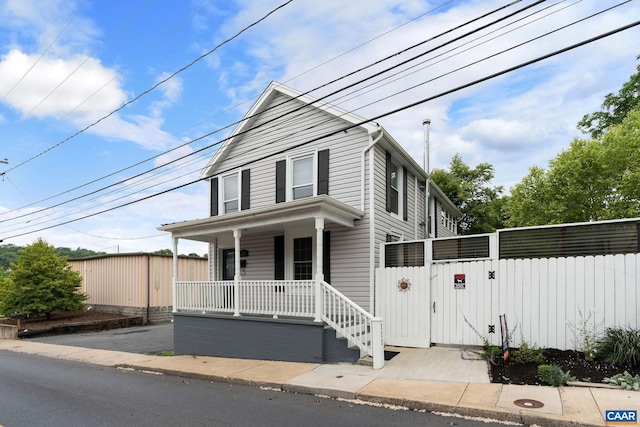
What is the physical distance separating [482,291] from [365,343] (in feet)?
9.27

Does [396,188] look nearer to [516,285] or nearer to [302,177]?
[302,177]

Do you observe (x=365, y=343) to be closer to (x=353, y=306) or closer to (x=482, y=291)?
(x=353, y=306)

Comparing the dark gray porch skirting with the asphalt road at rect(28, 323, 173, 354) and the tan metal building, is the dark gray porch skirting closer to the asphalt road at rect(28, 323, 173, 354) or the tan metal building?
the asphalt road at rect(28, 323, 173, 354)

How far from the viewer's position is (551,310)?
7.93 metres

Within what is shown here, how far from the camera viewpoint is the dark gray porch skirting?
28.5 feet

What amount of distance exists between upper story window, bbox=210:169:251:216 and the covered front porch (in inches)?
43.7

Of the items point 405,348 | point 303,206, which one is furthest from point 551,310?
point 303,206

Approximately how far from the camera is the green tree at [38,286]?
17.5m

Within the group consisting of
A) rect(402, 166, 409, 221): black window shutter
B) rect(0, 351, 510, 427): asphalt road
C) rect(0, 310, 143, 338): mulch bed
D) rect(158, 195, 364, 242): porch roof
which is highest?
rect(402, 166, 409, 221): black window shutter

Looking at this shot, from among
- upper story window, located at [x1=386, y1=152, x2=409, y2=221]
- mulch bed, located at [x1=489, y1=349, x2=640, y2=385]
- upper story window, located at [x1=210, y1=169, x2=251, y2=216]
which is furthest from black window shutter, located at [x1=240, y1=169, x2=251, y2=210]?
mulch bed, located at [x1=489, y1=349, x2=640, y2=385]

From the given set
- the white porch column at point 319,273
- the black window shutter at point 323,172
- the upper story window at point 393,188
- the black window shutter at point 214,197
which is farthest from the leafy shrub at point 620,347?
the black window shutter at point 214,197

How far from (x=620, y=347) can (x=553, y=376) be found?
134cm

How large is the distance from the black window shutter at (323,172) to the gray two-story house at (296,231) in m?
0.03
